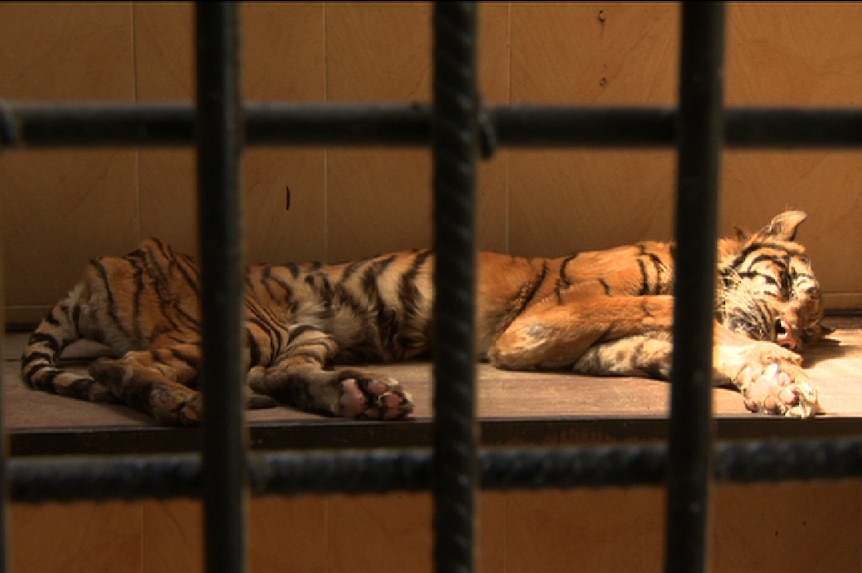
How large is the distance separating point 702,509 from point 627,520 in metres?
2.25

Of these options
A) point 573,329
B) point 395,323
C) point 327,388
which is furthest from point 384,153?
point 327,388

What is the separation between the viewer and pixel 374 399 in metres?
2.27

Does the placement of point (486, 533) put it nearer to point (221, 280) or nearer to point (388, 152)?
point (388, 152)

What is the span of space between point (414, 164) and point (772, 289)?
112 centimetres

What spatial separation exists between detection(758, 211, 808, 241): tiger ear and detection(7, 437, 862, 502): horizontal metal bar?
259 cm

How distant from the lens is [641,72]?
338cm

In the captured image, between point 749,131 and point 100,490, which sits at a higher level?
point 749,131

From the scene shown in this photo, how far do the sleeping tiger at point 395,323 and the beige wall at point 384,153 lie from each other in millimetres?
270

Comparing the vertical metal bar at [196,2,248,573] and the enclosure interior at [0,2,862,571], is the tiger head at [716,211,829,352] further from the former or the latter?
the vertical metal bar at [196,2,248,573]

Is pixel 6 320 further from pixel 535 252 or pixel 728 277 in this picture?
pixel 728 277

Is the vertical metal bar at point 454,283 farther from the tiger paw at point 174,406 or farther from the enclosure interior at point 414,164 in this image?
the enclosure interior at point 414,164

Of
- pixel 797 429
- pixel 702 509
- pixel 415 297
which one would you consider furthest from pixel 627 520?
pixel 702 509

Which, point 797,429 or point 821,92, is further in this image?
point 821,92

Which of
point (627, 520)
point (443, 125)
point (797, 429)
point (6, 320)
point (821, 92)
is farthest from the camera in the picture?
point (821, 92)
